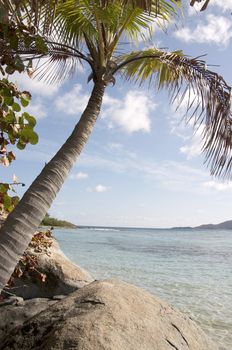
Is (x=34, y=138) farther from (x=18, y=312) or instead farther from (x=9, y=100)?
(x=18, y=312)

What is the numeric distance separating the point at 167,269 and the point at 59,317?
45.4 ft

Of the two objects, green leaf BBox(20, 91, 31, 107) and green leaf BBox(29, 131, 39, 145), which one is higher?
green leaf BBox(20, 91, 31, 107)

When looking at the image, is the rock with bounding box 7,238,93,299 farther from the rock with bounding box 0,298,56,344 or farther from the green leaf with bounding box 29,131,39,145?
the green leaf with bounding box 29,131,39,145

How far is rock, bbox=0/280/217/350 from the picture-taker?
11.3 ft

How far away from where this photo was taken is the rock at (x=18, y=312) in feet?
16.2

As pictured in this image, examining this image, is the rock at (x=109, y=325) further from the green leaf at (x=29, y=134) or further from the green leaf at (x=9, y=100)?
the green leaf at (x=9, y=100)

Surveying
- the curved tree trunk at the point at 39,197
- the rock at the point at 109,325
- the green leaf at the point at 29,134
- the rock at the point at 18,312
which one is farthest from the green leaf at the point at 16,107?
the rock at the point at 18,312

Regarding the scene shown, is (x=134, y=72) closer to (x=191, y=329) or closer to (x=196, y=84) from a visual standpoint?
(x=196, y=84)

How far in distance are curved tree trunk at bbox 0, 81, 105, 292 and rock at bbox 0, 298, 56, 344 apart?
6.72ft

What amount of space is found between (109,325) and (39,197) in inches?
49.4

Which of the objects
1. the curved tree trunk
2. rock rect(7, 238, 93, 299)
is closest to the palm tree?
the curved tree trunk

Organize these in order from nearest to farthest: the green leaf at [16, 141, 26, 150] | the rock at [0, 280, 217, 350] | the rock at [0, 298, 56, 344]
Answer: the green leaf at [16, 141, 26, 150] → the rock at [0, 280, 217, 350] → the rock at [0, 298, 56, 344]

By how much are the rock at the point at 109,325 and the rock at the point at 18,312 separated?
76 centimetres

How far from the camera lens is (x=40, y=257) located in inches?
253
